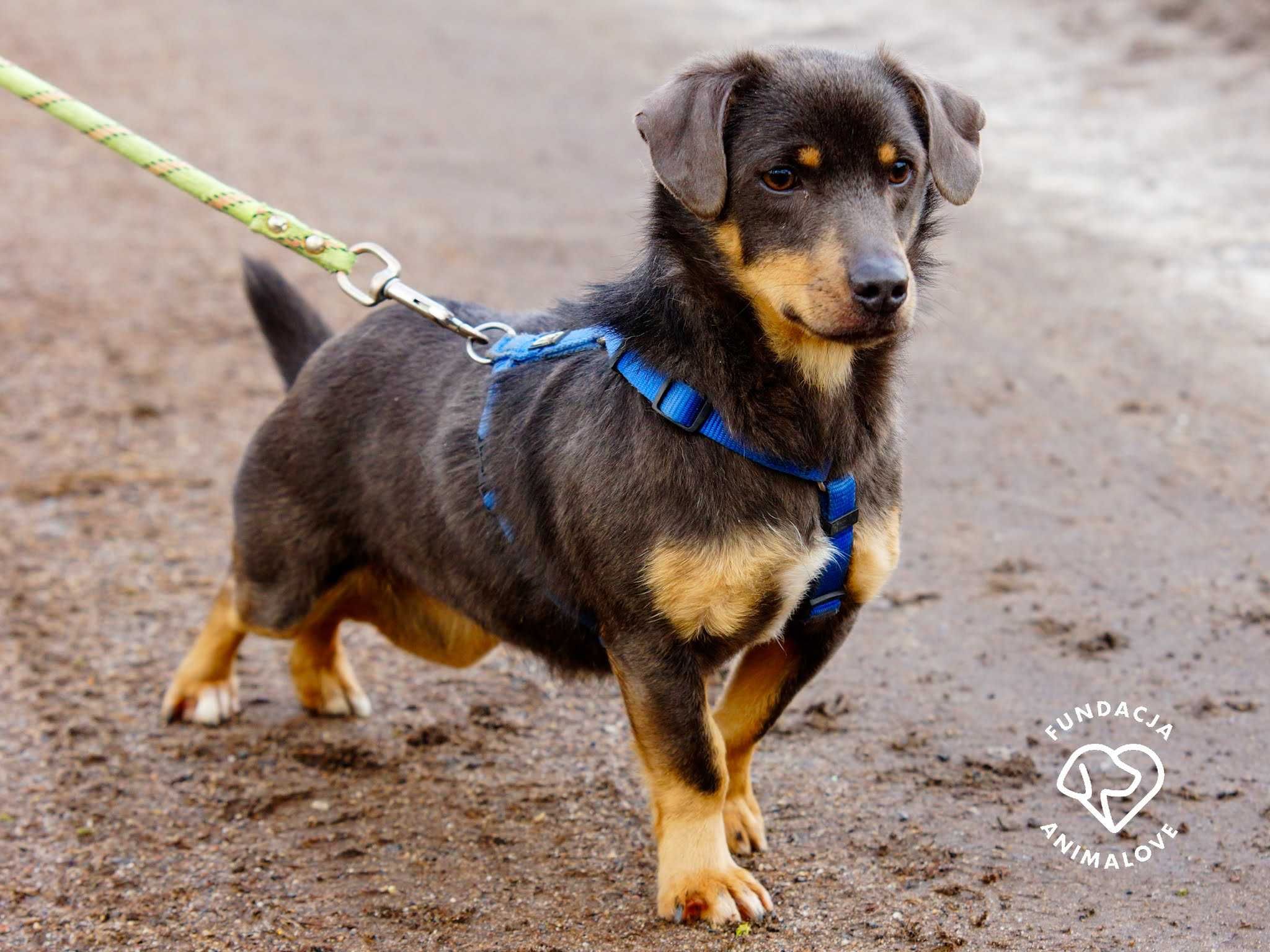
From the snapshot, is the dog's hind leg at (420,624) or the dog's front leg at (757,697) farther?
the dog's hind leg at (420,624)

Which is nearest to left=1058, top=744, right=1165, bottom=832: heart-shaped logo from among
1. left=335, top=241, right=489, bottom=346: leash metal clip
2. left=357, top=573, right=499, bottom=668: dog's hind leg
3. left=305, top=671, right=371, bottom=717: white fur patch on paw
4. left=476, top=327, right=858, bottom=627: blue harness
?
left=476, top=327, right=858, bottom=627: blue harness

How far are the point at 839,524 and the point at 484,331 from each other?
48.2 inches

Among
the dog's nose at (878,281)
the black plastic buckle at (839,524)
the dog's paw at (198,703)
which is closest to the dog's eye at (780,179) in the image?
the dog's nose at (878,281)

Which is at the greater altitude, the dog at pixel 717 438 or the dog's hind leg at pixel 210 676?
the dog at pixel 717 438

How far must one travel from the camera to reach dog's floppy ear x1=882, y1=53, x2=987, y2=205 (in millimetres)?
3305

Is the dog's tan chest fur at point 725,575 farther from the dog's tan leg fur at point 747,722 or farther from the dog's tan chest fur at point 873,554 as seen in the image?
the dog's tan leg fur at point 747,722

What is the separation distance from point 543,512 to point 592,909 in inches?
39.9

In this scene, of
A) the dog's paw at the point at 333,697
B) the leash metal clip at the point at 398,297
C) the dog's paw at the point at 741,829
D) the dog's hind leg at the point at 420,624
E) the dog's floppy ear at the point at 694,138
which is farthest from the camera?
the dog's paw at the point at 333,697

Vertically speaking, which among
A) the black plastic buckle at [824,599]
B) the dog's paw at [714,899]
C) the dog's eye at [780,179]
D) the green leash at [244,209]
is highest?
the dog's eye at [780,179]

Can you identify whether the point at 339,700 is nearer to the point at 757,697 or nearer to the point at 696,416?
the point at 757,697

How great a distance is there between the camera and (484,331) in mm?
3955

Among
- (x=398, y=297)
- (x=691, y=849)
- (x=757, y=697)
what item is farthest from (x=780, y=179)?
(x=691, y=849)

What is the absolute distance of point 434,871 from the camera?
12.5 feet

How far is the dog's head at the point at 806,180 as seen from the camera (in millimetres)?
3076
